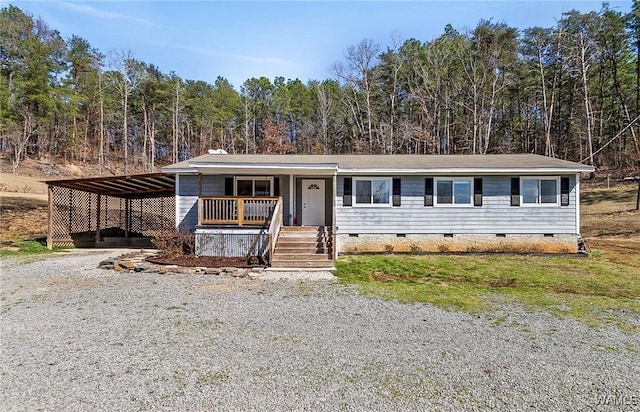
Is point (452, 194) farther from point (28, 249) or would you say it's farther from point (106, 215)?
point (106, 215)

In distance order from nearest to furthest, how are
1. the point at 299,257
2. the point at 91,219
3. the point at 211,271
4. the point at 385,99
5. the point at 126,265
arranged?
1. the point at 211,271
2. the point at 126,265
3. the point at 299,257
4. the point at 91,219
5. the point at 385,99

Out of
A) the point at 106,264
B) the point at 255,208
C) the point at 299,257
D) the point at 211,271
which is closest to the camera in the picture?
the point at 211,271

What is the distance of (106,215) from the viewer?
16719 millimetres

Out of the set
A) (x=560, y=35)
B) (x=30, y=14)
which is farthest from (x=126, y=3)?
(x=30, y=14)

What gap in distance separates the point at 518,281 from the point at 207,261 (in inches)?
323

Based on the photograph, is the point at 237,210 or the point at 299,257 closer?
the point at 299,257

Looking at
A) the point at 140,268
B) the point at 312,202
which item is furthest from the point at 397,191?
the point at 140,268

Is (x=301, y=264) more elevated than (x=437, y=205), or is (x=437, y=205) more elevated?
(x=437, y=205)

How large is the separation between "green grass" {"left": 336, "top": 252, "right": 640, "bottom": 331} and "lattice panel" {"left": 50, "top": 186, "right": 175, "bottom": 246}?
23.9 ft

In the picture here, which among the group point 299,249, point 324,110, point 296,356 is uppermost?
point 324,110

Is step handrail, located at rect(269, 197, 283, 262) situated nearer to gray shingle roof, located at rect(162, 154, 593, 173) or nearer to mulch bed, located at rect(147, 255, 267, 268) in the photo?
mulch bed, located at rect(147, 255, 267, 268)

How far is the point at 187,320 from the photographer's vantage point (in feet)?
18.2

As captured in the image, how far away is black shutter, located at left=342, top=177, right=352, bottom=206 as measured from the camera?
40.4 feet

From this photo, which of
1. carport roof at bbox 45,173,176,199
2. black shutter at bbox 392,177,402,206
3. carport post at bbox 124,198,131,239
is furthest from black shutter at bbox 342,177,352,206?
carport post at bbox 124,198,131,239
